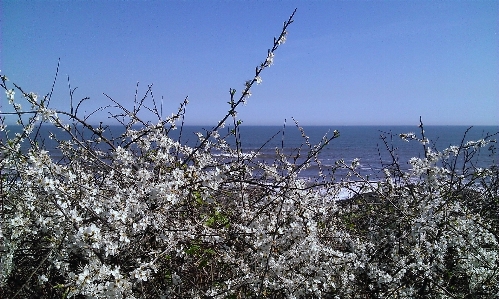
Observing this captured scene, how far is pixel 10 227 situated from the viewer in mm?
2531

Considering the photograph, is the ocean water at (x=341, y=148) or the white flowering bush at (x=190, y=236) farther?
the ocean water at (x=341, y=148)

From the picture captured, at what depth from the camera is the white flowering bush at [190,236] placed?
229 centimetres

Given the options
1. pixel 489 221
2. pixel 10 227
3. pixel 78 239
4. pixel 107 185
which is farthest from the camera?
pixel 489 221

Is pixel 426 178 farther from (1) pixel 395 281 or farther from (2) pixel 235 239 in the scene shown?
(2) pixel 235 239

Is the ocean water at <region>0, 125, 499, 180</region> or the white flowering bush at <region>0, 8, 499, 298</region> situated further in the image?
the ocean water at <region>0, 125, 499, 180</region>

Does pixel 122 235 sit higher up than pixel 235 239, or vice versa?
pixel 122 235

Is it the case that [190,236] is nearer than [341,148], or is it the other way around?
[190,236]

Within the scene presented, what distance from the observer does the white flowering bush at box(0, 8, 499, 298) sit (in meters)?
2.29

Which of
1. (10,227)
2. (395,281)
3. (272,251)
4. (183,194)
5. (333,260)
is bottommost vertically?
(395,281)

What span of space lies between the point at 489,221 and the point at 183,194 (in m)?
3.62

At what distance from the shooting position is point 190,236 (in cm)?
233

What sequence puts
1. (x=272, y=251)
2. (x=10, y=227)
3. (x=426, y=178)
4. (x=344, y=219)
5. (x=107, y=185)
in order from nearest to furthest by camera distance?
(x=10, y=227)
(x=272, y=251)
(x=107, y=185)
(x=426, y=178)
(x=344, y=219)

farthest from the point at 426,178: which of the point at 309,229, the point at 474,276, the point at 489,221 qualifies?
the point at 309,229

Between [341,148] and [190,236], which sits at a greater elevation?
[190,236]
